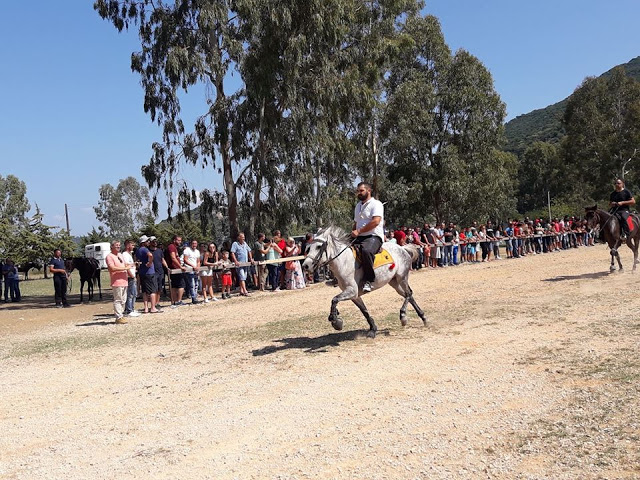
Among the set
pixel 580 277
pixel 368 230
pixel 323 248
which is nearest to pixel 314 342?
pixel 323 248

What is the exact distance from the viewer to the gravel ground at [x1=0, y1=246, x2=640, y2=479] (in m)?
4.51

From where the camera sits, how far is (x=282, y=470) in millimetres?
4492

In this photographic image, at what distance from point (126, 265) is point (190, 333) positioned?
3756 millimetres

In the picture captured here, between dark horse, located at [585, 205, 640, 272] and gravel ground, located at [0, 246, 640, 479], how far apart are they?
4104 mm

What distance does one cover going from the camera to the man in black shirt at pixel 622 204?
1540 centimetres

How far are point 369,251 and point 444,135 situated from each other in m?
34.0

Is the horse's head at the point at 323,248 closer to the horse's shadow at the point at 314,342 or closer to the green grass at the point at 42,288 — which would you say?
the horse's shadow at the point at 314,342

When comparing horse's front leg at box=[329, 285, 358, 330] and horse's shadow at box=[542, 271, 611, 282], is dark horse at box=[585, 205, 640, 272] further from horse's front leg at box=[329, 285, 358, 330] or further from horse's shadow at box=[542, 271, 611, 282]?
horse's front leg at box=[329, 285, 358, 330]

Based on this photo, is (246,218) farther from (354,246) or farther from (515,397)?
(515,397)

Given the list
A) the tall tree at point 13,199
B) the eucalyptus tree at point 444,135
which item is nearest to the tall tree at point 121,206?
the tall tree at point 13,199

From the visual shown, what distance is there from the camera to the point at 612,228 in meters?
15.4

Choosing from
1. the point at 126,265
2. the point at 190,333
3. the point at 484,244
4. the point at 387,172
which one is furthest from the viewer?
the point at 387,172

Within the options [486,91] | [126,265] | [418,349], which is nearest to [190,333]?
[126,265]

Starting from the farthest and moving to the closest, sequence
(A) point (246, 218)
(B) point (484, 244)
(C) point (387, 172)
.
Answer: (C) point (387, 172), (B) point (484, 244), (A) point (246, 218)
